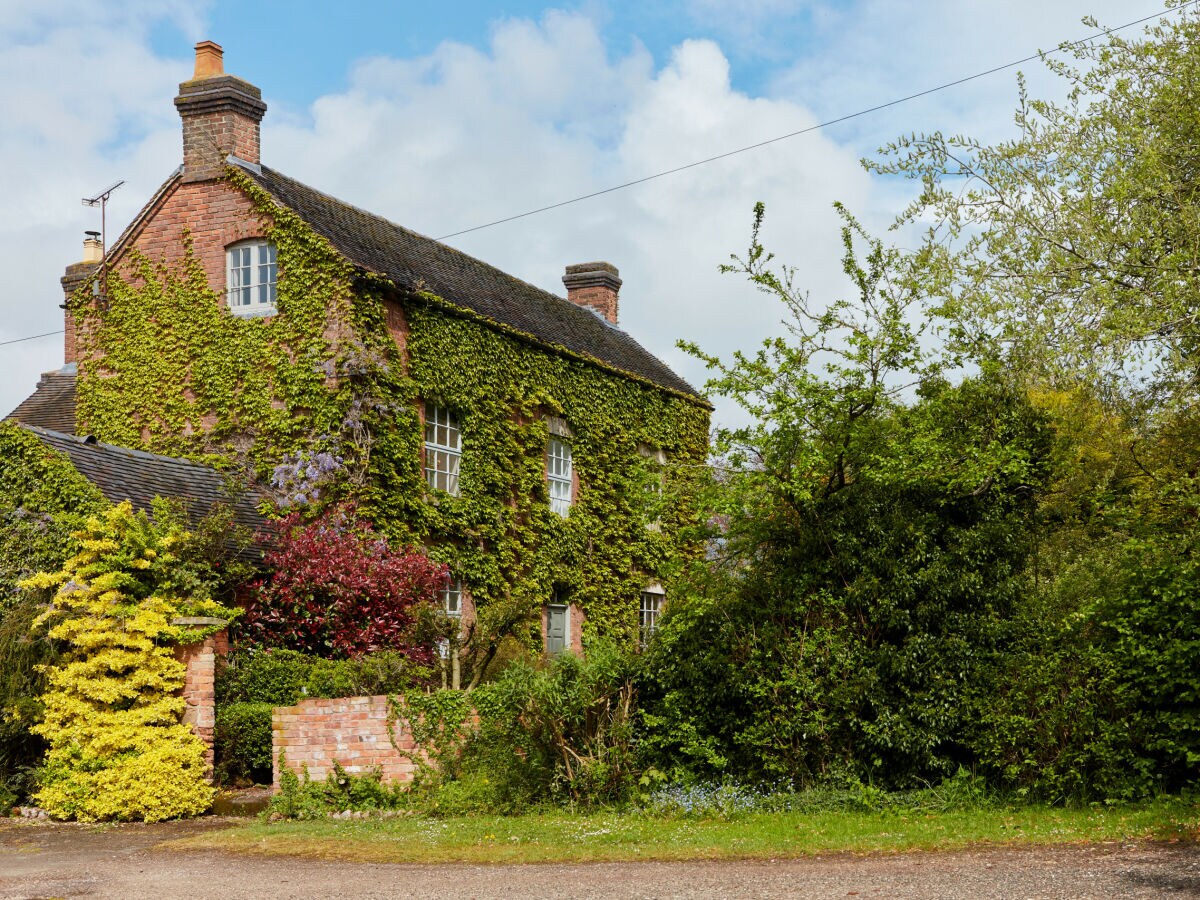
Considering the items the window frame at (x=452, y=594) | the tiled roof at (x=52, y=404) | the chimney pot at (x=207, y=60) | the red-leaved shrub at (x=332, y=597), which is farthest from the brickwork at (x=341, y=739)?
the tiled roof at (x=52, y=404)

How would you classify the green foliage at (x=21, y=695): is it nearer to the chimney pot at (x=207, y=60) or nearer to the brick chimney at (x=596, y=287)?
the chimney pot at (x=207, y=60)

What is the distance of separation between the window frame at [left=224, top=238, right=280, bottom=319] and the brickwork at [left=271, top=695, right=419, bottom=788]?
371 inches

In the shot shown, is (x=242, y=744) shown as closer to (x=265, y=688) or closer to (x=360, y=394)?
(x=265, y=688)

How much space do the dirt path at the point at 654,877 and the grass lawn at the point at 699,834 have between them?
348 millimetres

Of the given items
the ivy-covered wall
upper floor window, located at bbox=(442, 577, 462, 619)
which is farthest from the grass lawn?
upper floor window, located at bbox=(442, 577, 462, 619)

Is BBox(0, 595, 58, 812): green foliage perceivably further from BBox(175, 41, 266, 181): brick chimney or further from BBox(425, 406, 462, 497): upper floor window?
BBox(175, 41, 266, 181): brick chimney

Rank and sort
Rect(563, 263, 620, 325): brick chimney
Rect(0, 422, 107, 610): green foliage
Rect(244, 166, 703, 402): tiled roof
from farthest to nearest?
1. Rect(563, 263, 620, 325): brick chimney
2. Rect(244, 166, 703, 402): tiled roof
3. Rect(0, 422, 107, 610): green foliage

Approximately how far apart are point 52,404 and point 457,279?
12492mm

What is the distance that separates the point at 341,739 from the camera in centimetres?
1433

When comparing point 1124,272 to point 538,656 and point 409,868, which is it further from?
point 538,656

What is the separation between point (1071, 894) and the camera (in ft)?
26.3

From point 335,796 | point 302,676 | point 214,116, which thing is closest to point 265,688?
point 302,676

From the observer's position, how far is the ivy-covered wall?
2116 cm

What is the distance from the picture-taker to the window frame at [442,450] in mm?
22641
